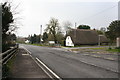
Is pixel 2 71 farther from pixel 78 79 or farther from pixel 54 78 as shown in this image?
pixel 78 79

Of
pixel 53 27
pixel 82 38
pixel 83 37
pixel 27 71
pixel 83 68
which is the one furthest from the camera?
pixel 53 27

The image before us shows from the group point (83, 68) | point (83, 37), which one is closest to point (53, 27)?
point (83, 37)

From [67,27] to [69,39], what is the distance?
64.1 feet

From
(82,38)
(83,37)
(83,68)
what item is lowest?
(83,68)

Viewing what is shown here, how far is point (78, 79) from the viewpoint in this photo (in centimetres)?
709

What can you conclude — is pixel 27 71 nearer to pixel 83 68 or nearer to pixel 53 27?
pixel 83 68

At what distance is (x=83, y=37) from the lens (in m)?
64.3

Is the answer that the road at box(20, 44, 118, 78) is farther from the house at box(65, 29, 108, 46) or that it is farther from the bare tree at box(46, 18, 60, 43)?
the bare tree at box(46, 18, 60, 43)

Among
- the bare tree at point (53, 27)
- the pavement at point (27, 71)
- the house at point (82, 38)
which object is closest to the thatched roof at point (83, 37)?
the house at point (82, 38)

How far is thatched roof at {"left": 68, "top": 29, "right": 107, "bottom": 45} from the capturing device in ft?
202

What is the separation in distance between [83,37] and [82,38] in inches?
43.7

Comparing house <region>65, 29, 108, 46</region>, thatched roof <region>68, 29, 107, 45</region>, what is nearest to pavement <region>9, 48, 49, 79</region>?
house <region>65, 29, 108, 46</region>

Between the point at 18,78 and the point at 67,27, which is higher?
the point at 67,27

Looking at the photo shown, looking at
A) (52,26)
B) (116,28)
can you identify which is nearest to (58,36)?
(52,26)
